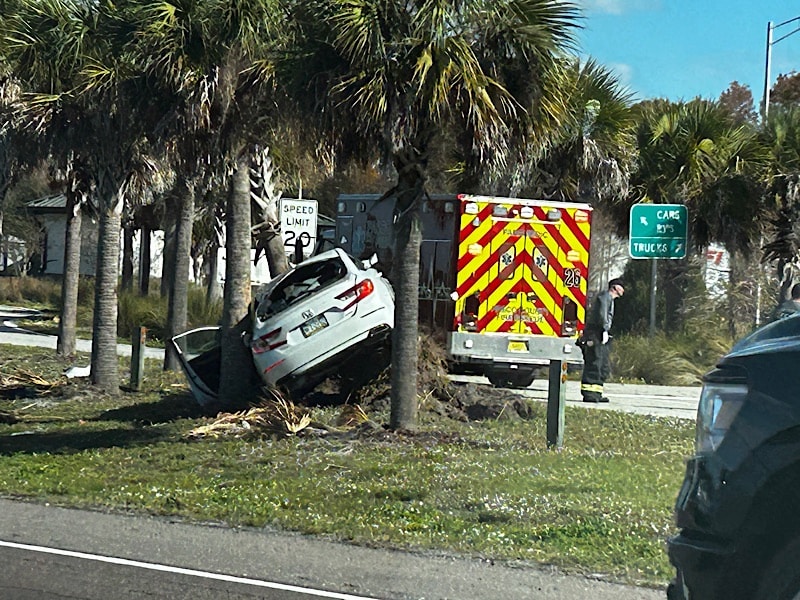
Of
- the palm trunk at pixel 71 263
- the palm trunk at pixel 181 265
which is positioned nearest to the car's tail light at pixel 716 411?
the palm trunk at pixel 181 265

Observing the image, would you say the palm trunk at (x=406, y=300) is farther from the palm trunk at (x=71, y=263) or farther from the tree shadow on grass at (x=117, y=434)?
the palm trunk at (x=71, y=263)

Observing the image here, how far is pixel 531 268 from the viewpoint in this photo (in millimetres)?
16250

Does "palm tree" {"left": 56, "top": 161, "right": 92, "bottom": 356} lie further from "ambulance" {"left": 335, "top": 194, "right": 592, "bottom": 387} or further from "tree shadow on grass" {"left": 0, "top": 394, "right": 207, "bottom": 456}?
"ambulance" {"left": 335, "top": 194, "right": 592, "bottom": 387}

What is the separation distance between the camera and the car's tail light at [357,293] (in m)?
13.7

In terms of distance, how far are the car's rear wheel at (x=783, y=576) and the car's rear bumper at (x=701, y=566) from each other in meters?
0.14

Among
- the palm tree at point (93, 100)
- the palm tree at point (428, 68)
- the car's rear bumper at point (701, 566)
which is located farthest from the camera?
the palm tree at point (93, 100)

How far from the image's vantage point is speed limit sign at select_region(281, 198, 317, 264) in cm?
1814

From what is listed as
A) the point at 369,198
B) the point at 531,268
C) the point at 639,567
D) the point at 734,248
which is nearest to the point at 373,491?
the point at 639,567

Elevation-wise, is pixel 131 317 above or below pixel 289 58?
below

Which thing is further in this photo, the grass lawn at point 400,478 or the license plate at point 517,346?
the license plate at point 517,346

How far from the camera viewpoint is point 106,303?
16.8 meters

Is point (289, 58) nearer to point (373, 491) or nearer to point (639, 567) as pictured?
point (373, 491)

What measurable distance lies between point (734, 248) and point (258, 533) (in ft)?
56.2

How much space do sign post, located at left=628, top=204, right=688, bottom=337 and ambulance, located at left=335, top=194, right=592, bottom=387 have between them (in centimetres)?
250
